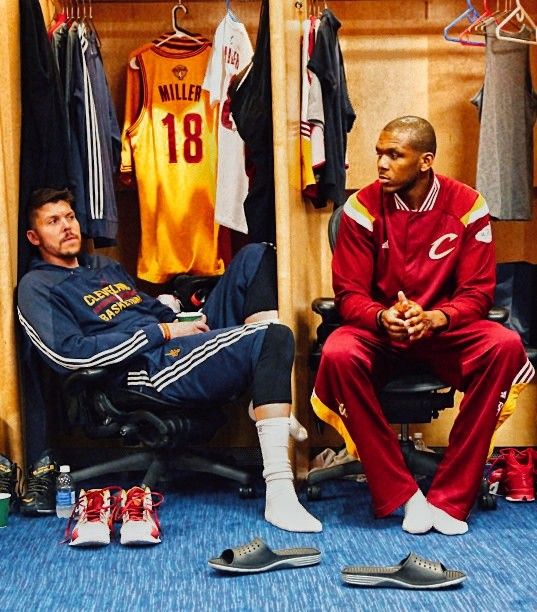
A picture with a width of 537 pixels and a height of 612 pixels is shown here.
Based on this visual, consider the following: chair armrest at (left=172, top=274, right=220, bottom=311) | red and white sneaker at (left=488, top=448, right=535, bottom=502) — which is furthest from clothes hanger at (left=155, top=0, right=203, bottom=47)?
red and white sneaker at (left=488, top=448, right=535, bottom=502)

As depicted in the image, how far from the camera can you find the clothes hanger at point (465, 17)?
3.39 m

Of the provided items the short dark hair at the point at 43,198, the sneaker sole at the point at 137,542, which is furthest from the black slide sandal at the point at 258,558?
the short dark hair at the point at 43,198

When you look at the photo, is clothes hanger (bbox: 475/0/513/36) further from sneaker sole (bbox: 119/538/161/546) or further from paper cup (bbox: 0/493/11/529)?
paper cup (bbox: 0/493/11/529)

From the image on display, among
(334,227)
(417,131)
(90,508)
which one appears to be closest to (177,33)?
(334,227)

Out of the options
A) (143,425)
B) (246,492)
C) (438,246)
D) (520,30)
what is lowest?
(246,492)

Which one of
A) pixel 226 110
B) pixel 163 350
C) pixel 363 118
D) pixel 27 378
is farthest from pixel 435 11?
pixel 27 378

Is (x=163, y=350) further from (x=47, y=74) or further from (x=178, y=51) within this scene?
(x=178, y=51)

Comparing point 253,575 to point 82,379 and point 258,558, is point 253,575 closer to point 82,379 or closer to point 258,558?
point 258,558

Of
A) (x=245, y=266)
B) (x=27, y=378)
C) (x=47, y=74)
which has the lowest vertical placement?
(x=27, y=378)

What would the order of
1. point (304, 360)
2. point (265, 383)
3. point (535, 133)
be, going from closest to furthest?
1. point (265, 383)
2. point (304, 360)
3. point (535, 133)

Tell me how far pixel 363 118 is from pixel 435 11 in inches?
20.2

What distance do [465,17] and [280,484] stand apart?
2047mm

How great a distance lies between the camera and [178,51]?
3596 millimetres

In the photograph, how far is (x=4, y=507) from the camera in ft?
9.13
